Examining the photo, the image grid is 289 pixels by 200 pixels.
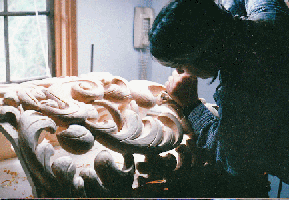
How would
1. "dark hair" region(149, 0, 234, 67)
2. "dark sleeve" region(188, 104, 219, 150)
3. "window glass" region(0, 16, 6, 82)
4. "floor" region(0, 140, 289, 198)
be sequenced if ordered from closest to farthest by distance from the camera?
"dark hair" region(149, 0, 234, 67) < "dark sleeve" region(188, 104, 219, 150) < "floor" region(0, 140, 289, 198) < "window glass" region(0, 16, 6, 82)

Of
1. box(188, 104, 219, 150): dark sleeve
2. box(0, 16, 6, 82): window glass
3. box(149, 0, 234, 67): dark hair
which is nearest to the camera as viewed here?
box(149, 0, 234, 67): dark hair

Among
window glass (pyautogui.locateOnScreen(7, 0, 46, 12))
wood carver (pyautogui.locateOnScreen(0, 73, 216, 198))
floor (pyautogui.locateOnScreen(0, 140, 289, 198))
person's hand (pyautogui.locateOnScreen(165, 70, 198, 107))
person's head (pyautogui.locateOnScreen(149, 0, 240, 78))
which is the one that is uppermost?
window glass (pyautogui.locateOnScreen(7, 0, 46, 12))

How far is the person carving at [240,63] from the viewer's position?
60 centimetres

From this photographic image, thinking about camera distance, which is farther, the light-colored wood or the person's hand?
the light-colored wood

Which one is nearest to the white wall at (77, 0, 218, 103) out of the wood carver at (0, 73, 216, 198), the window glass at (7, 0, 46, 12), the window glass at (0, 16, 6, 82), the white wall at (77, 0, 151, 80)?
the white wall at (77, 0, 151, 80)

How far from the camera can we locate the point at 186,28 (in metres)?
0.59

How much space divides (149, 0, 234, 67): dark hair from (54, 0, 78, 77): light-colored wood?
1.27 meters

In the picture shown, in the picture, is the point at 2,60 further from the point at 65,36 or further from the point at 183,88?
the point at 183,88

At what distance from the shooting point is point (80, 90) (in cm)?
78

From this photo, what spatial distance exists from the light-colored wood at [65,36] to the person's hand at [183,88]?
1.11m

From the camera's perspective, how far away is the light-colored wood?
1.78m

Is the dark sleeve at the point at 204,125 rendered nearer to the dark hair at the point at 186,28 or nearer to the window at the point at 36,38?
the dark hair at the point at 186,28

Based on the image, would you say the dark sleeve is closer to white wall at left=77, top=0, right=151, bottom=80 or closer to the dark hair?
the dark hair

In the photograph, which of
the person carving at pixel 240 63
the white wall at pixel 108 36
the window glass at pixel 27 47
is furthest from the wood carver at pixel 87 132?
the window glass at pixel 27 47
